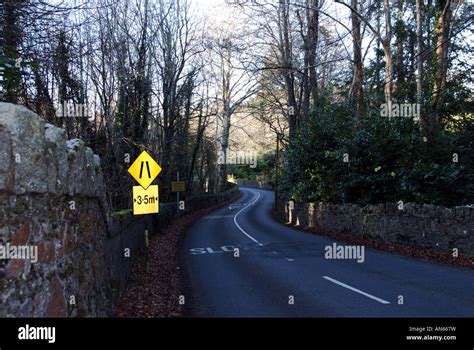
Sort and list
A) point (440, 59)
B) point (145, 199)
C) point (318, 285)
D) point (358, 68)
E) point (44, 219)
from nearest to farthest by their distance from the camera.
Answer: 1. point (44, 219)
2. point (318, 285)
3. point (145, 199)
4. point (440, 59)
5. point (358, 68)

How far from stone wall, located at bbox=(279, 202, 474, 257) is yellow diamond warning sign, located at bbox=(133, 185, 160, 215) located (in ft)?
30.0

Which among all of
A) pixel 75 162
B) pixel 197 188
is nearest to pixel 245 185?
pixel 197 188

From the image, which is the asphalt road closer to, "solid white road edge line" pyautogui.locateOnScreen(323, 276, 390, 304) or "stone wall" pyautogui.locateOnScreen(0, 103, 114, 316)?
"solid white road edge line" pyautogui.locateOnScreen(323, 276, 390, 304)

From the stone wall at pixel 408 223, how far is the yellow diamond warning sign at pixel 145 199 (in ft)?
30.0

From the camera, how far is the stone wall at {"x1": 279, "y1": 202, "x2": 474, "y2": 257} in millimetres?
13461

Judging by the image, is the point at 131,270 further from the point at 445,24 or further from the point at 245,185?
the point at 245,185

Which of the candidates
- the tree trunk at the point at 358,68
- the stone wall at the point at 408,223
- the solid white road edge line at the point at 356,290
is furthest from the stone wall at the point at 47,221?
the tree trunk at the point at 358,68

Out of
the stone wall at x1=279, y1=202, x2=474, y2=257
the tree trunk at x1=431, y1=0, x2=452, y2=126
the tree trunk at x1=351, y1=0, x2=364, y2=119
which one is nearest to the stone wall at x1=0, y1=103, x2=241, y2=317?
the stone wall at x1=279, y1=202, x2=474, y2=257

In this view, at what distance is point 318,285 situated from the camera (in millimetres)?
10086

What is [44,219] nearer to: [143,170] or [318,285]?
[318,285]

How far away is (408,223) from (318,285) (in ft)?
25.1

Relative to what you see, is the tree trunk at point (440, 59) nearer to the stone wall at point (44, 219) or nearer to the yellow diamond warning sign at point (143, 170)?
the yellow diamond warning sign at point (143, 170)

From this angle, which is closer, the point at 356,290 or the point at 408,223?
the point at 356,290

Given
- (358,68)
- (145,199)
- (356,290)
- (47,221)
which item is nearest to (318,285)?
(356,290)
